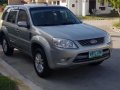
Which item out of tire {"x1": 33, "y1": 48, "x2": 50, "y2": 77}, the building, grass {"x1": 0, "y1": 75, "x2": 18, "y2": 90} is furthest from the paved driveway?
the building

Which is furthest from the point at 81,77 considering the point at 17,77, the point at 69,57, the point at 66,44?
the point at 17,77

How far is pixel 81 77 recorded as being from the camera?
8.37 meters

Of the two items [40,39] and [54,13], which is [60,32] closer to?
[40,39]

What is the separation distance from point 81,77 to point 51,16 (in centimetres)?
202

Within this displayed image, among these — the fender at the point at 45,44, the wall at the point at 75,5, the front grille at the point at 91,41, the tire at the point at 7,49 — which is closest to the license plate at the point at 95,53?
the front grille at the point at 91,41

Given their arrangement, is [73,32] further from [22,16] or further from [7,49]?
[7,49]

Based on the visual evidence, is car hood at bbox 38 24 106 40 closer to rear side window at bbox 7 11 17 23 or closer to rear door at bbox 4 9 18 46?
rear door at bbox 4 9 18 46

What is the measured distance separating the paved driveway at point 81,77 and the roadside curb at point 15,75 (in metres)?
0.18

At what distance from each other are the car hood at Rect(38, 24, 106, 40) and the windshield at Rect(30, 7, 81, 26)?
0.44 meters

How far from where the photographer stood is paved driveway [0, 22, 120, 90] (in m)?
7.62

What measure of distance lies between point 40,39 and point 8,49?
3.40m

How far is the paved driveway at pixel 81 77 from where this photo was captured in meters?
7.62

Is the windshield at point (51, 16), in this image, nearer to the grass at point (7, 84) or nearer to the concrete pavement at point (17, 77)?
the concrete pavement at point (17, 77)

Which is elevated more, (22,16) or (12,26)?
(22,16)
